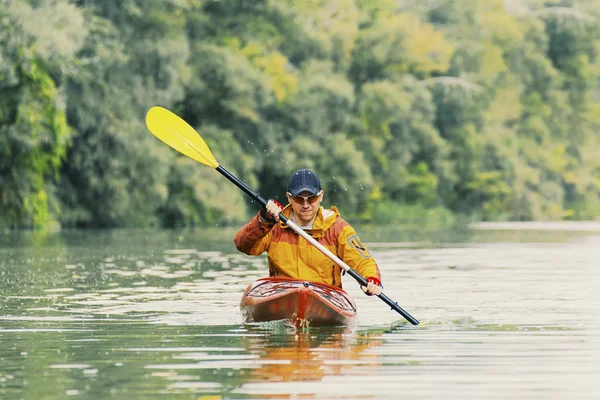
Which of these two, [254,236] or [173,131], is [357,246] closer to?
[254,236]

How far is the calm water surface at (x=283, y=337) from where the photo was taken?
852 cm

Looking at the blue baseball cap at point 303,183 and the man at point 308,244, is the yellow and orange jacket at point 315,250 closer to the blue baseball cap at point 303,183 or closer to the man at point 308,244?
the man at point 308,244

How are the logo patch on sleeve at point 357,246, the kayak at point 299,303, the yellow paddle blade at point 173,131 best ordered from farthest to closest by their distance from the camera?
the yellow paddle blade at point 173,131
the logo patch on sleeve at point 357,246
the kayak at point 299,303

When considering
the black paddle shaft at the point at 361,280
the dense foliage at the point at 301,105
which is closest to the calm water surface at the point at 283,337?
the black paddle shaft at the point at 361,280

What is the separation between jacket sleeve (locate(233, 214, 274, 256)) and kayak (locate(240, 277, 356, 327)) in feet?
1.02

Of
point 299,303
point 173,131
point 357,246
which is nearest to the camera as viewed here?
point 299,303

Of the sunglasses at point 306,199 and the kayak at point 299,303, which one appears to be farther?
the sunglasses at point 306,199

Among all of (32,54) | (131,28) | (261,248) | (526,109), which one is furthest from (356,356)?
(526,109)

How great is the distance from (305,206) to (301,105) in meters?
39.0

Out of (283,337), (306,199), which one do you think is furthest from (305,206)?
(283,337)

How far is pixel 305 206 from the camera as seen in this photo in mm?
12203

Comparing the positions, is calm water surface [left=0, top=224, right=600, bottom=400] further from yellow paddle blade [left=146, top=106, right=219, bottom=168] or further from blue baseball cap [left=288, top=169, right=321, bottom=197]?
yellow paddle blade [left=146, top=106, right=219, bottom=168]

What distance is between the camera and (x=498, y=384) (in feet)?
28.2

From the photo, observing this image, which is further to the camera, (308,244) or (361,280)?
(308,244)
